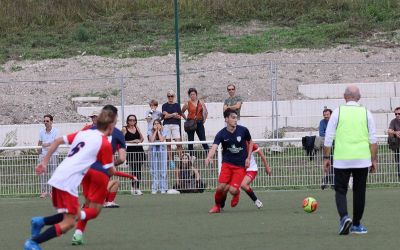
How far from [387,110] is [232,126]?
1201cm

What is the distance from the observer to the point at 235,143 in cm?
1664

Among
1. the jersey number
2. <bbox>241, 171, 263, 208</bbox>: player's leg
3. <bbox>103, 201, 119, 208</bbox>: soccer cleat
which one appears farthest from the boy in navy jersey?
the jersey number

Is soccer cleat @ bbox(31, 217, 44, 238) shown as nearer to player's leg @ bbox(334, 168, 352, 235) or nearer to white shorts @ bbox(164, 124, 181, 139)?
player's leg @ bbox(334, 168, 352, 235)

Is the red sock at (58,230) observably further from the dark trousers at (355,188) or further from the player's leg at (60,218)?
the dark trousers at (355,188)

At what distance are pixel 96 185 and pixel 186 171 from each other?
958 centimetres

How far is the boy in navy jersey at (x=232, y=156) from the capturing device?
16562 mm

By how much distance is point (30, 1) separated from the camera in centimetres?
3847

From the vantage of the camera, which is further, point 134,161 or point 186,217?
point 134,161

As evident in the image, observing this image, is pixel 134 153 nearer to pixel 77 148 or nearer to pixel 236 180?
pixel 236 180

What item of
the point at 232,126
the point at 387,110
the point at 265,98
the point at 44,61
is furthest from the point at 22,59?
the point at 232,126

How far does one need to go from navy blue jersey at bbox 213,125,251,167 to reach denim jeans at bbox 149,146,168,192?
4361mm

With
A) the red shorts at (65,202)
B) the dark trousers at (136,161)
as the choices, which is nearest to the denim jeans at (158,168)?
the dark trousers at (136,161)

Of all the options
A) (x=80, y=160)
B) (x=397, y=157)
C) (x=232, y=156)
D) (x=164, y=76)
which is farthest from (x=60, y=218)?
(x=164, y=76)

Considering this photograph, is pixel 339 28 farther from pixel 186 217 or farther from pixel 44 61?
pixel 186 217
